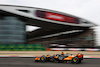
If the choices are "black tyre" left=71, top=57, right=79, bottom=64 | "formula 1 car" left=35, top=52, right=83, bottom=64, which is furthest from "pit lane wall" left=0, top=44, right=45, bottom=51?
"black tyre" left=71, top=57, right=79, bottom=64

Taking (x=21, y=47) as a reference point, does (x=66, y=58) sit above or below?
below

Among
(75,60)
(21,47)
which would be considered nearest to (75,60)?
(75,60)

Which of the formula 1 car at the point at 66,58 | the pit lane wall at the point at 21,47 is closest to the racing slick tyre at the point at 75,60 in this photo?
the formula 1 car at the point at 66,58

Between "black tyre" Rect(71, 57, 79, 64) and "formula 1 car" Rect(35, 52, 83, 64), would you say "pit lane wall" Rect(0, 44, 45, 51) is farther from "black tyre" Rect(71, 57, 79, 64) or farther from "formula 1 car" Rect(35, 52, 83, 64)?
"black tyre" Rect(71, 57, 79, 64)

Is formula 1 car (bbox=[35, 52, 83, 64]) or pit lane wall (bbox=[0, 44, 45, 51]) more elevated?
pit lane wall (bbox=[0, 44, 45, 51])

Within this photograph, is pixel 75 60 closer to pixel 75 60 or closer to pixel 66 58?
pixel 75 60

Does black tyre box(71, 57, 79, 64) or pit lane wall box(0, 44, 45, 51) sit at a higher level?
pit lane wall box(0, 44, 45, 51)

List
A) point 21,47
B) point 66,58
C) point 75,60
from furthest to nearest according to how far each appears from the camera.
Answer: point 21,47 → point 66,58 → point 75,60

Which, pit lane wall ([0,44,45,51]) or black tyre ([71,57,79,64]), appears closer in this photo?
black tyre ([71,57,79,64])

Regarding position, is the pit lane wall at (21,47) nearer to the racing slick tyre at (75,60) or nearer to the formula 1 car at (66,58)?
the formula 1 car at (66,58)

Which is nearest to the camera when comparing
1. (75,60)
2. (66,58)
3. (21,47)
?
(75,60)

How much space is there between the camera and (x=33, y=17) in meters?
29.3

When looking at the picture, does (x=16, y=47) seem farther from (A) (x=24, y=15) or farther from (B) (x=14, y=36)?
(A) (x=24, y=15)

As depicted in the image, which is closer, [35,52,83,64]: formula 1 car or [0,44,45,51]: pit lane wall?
[35,52,83,64]: formula 1 car
